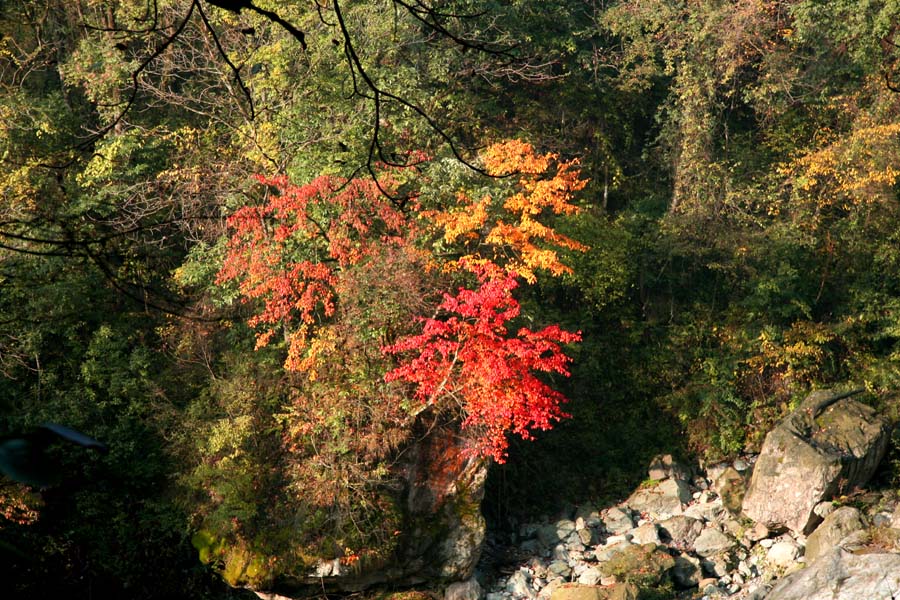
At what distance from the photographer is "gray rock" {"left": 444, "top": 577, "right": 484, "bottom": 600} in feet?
34.1

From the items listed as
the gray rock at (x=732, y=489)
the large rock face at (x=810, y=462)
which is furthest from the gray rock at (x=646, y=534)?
the large rock face at (x=810, y=462)

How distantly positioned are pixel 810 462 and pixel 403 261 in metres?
5.44

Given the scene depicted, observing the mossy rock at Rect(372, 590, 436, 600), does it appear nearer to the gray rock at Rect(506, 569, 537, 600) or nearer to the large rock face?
the gray rock at Rect(506, 569, 537, 600)

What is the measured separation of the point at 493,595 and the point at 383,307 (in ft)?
11.5

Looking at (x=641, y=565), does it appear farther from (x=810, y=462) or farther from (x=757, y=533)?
(x=810, y=462)

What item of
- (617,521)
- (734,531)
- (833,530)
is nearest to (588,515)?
(617,521)

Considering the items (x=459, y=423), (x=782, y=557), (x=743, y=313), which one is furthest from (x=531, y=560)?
(x=743, y=313)

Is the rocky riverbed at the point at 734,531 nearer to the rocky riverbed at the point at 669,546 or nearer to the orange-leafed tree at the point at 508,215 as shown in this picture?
the rocky riverbed at the point at 669,546

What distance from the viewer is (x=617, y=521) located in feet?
38.8

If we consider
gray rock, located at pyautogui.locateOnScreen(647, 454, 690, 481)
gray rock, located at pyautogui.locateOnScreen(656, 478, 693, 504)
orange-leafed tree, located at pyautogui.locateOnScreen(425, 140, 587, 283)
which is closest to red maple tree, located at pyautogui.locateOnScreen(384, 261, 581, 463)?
orange-leafed tree, located at pyautogui.locateOnScreen(425, 140, 587, 283)

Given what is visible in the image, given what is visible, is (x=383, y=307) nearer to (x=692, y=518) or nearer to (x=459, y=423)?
(x=459, y=423)

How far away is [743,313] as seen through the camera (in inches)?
545

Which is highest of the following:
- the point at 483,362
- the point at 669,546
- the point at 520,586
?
the point at 483,362

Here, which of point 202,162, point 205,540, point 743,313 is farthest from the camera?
point 743,313
